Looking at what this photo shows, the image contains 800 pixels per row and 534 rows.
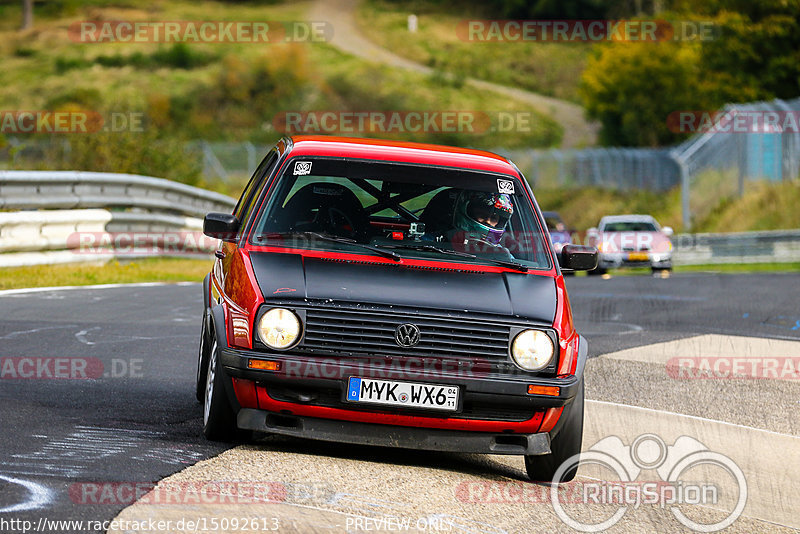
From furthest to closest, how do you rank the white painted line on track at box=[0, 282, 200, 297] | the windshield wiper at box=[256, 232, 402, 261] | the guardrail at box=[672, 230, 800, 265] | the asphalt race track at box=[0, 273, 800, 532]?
the guardrail at box=[672, 230, 800, 265]
the white painted line on track at box=[0, 282, 200, 297]
the windshield wiper at box=[256, 232, 402, 261]
the asphalt race track at box=[0, 273, 800, 532]

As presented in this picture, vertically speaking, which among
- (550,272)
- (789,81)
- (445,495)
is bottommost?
(445,495)

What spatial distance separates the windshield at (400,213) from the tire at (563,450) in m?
0.93

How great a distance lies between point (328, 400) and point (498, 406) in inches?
33.2

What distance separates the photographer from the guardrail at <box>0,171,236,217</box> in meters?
16.2

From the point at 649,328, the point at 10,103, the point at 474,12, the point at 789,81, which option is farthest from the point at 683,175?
the point at 474,12

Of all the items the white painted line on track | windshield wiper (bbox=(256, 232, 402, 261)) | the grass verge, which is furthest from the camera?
the grass verge

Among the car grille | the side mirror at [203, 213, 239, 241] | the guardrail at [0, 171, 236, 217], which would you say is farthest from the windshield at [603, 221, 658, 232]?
the car grille

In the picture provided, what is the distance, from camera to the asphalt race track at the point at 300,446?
5.43 metres

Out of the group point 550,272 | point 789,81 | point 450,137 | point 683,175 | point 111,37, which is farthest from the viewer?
point 111,37

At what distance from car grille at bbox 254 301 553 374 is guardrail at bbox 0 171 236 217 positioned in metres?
10.6

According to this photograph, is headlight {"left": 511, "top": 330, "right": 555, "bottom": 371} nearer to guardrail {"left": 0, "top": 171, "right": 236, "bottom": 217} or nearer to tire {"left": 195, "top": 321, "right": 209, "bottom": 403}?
tire {"left": 195, "top": 321, "right": 209, "bottom": 403}

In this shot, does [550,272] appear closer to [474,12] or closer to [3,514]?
[3,514]

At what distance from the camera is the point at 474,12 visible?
4710 inches

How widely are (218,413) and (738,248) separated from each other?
29581 millimetres
